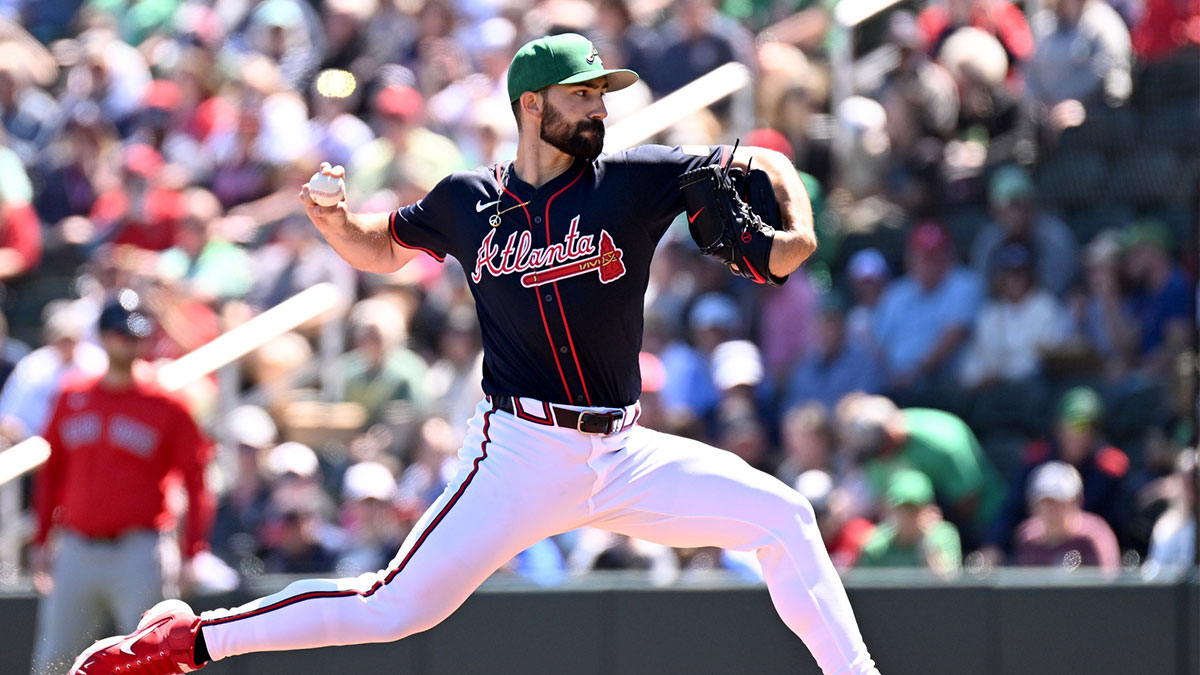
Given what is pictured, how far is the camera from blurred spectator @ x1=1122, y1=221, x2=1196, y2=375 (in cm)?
874

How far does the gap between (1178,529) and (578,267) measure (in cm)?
404

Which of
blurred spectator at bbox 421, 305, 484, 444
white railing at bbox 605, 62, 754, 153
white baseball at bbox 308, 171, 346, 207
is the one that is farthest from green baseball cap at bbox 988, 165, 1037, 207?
white baseball at bbox 308, 171, 346, 207

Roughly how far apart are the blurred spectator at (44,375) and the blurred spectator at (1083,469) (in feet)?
15.4

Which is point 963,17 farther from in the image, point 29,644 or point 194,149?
point 29,644

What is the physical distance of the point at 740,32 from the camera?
11.2m

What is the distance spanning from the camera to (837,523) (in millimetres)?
8055

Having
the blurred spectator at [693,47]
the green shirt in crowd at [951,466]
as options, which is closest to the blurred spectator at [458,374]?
the green shirt in crowd at [951,466]

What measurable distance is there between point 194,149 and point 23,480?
295 cm

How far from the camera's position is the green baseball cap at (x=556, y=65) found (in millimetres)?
4746

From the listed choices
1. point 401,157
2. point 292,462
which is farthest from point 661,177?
point 401,157

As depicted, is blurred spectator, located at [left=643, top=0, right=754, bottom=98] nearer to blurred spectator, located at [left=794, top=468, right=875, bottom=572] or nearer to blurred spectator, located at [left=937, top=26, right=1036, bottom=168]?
blurred spectator, located at [left=937, top=26, right=1036, bottom=168]

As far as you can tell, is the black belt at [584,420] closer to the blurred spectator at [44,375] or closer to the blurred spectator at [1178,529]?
the blurred spectator at [1178,529]

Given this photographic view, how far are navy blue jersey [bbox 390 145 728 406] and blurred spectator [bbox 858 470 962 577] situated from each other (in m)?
3.17

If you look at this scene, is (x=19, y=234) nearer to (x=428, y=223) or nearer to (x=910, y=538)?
(x=910, y=538)
